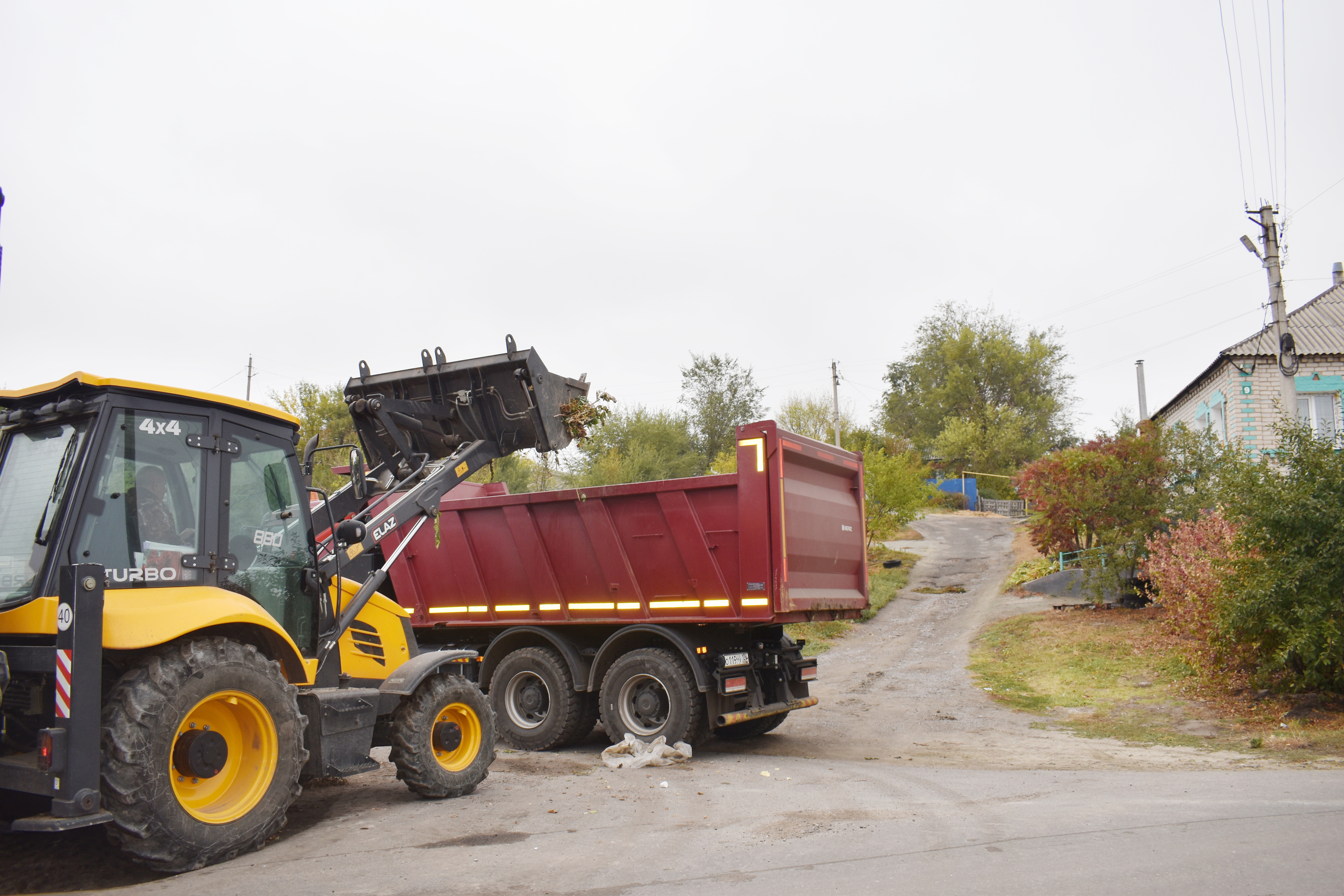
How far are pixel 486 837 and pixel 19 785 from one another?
96.3 inches

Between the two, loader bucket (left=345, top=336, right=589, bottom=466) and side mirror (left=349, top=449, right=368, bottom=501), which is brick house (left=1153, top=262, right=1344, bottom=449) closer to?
loader bucket (left=345, top=336, right=589, bottom=466)

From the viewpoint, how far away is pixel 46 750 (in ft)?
14.6

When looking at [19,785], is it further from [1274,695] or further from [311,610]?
[1274,695]

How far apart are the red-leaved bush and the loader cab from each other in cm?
1016

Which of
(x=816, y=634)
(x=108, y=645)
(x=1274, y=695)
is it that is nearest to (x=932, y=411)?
(x=816, y=634)

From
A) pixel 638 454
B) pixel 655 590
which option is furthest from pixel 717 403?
pixel 655 590

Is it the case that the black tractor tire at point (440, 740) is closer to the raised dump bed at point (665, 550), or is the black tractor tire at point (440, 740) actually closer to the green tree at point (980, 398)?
the raised dump bed at point (665, 550)

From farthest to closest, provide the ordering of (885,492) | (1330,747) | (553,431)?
(885,492) < (1330,747) < (553,431)

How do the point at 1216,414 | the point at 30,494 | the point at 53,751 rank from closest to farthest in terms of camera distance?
the point at 53,751
the point at 30,494
the point at 1216,414

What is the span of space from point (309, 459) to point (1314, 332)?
26842 millimetres

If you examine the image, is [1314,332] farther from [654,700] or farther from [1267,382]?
[654,700]

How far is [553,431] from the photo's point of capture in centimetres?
818

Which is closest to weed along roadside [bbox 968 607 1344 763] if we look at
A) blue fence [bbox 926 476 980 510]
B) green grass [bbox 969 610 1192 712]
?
green grass [bbox 969 610 1192 712]

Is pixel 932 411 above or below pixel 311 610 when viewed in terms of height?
above
